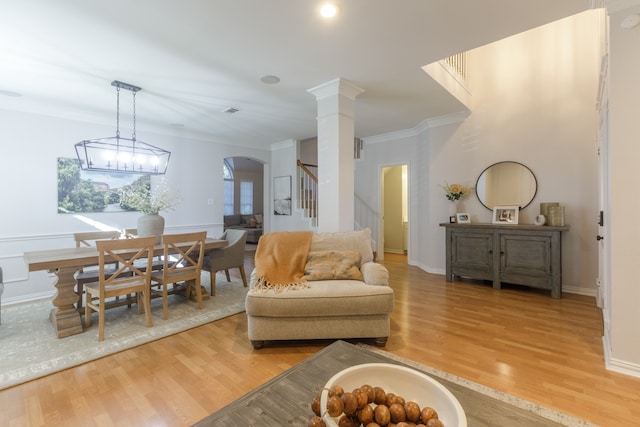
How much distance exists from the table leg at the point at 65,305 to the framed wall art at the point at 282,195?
4.24m

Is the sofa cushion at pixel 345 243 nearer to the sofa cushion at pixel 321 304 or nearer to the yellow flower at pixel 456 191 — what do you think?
the sofa cushion at pixel 321 304

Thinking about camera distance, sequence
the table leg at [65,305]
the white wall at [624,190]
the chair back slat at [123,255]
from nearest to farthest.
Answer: the white wall at [624,190]
the chair back slat at [123,255]
the table leg at [65,305]

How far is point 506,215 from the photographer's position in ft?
13.8

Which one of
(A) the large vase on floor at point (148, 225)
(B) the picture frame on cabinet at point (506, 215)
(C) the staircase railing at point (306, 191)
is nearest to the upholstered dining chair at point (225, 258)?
(A) the large vase on floor at point (148, 225)

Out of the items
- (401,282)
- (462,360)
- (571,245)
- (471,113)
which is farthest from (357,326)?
(471,113)

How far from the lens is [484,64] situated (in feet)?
14.6

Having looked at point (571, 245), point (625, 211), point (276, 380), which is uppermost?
point (625, 211)

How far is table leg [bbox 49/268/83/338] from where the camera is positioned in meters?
2.70

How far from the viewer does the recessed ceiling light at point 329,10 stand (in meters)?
2.10

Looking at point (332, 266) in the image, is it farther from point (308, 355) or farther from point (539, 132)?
point (539, 132)

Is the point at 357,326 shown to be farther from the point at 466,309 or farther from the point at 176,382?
the point at 466,309

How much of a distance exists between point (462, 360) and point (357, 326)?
32.6 inches

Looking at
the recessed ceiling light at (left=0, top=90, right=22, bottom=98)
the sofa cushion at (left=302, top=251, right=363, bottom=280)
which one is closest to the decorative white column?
the sofa cushion at (left=302, top=251, right=363, bottom=280)

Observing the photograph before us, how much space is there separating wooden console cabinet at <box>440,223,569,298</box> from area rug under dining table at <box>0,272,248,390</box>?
10.6 ft
